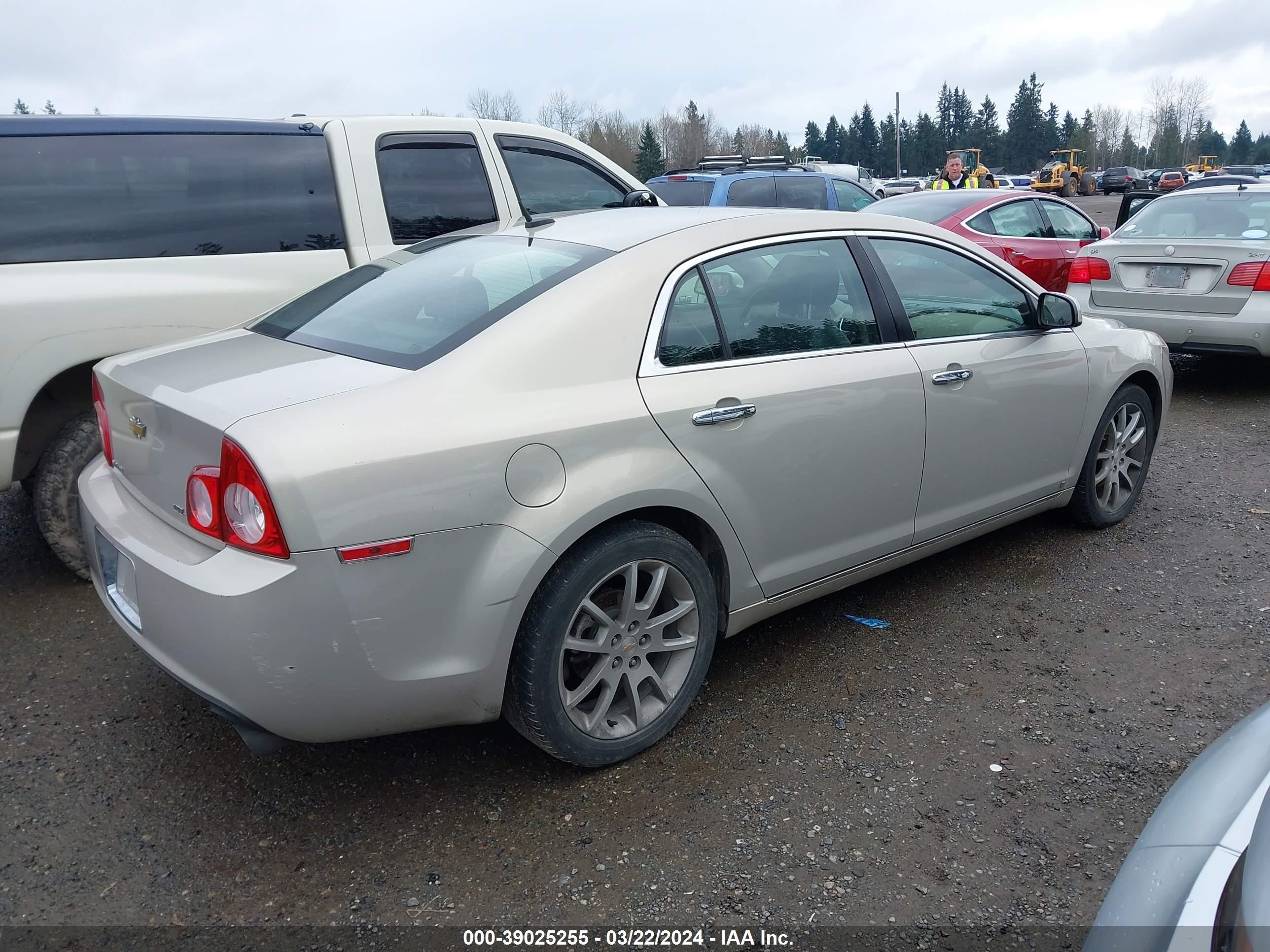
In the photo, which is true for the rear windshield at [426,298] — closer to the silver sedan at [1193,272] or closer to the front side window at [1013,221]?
the silver sedan at [1193,272]

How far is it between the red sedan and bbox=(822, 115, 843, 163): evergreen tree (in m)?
113

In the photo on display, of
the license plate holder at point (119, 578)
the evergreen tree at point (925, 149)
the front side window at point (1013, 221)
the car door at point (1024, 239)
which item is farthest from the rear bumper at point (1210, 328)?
the evergreen tree at point (925, 149)

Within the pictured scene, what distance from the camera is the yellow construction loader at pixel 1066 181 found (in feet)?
169

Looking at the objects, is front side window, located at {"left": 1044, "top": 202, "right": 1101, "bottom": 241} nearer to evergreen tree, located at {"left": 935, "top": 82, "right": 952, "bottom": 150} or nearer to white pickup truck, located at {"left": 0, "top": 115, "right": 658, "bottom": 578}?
white pickup truck, located at {"left": 0, "top": 115, "right": 658, "bottom": 578}

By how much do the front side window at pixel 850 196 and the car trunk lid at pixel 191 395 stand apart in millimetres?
9046

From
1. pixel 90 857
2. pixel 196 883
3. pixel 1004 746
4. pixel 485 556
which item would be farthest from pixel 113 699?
pixel 1004 746

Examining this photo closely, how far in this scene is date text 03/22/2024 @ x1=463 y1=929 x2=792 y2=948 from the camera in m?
2.28

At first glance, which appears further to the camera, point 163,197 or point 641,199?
point 641,199

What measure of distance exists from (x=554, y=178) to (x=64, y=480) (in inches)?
118

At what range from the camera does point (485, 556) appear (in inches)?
96.1

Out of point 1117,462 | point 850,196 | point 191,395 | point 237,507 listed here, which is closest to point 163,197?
point 191,395

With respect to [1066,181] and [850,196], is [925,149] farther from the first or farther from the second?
[850,196]

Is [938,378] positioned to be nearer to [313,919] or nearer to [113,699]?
[313,919]

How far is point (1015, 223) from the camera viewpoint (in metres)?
9.05
